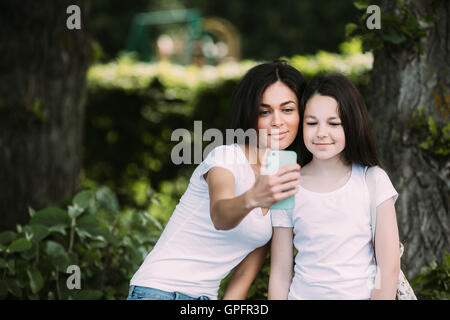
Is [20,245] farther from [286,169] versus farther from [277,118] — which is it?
[286,169]

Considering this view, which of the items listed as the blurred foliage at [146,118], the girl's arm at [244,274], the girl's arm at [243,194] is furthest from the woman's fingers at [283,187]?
the blurred foliage at [146,118]

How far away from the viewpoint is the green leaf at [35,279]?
286 cm

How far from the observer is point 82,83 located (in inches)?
179

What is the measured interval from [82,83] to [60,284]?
6.48ft

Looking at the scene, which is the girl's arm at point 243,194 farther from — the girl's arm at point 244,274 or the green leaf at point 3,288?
the green leaf at point 3,288

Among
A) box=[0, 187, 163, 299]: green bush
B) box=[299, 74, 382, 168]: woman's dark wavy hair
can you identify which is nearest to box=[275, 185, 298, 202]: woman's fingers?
box=[299, 74, 382, 168]: woman's dark wavy hair

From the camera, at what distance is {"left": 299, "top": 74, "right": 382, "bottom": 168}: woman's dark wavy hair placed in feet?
6.54

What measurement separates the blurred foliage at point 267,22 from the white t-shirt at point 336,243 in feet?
47.6

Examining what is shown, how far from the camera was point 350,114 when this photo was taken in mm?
1990

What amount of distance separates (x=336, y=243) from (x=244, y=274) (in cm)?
41

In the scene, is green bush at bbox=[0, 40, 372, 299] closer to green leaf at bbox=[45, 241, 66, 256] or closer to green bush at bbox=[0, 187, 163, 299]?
green bush at bbox=[0, 187, 163, 299]

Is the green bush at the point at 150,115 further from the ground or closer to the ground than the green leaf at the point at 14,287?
further from the ground

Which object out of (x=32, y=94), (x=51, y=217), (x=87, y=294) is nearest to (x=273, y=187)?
(x=87, y=294)
